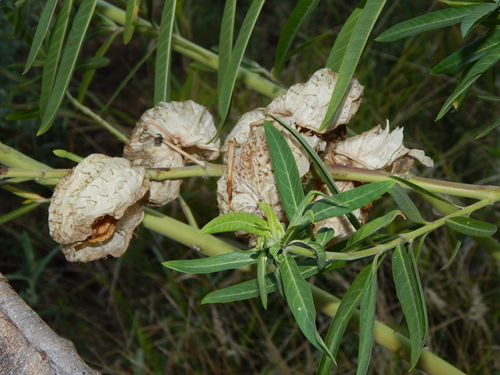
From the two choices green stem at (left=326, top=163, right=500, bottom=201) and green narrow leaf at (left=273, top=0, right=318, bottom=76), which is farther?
green narrow leaf at (left=273, top=0, right=318, bottom=76)

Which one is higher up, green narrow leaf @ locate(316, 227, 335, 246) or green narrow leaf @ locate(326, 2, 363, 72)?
green narrow leaf @ locate(326, 2, 363, 72)

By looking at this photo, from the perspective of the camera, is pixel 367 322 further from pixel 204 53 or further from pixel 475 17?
pixel 204 53

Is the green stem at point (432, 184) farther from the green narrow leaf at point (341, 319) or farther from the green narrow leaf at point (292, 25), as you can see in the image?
the green narrow leaf at point (292, 25)

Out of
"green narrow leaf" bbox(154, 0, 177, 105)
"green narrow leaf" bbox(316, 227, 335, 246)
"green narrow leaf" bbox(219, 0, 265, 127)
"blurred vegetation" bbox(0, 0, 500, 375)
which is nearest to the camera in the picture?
"green narrow leaf" bbox(316, 227, 335, 246)

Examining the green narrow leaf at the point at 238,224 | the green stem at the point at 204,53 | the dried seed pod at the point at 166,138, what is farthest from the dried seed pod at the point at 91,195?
the green stem at the point at 204,53

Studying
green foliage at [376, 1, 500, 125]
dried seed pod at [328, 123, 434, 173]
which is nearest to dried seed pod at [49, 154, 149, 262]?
dried seed pod at [328, 123, 434, 173]

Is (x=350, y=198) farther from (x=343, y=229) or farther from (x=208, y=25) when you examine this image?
(x=208, y=25)

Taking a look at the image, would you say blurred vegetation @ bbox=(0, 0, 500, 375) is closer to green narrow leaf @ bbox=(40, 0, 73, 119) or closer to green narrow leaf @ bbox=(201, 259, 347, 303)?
green narrow leaf @ bbox=(40, 0, 73, 119)
